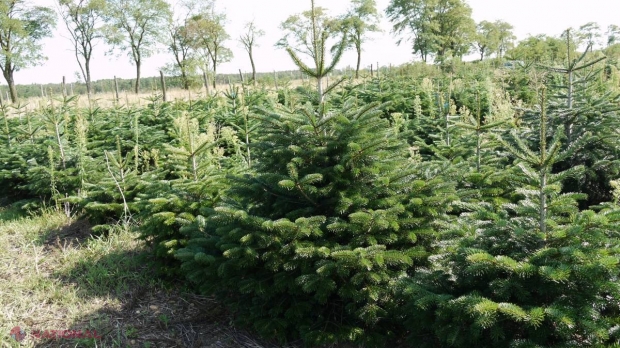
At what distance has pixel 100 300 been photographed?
412 cm

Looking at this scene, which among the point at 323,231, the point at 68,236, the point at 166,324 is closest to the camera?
the point at 323,231

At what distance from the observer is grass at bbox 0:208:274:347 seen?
3492mm

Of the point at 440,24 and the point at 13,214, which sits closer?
the point at 13,214

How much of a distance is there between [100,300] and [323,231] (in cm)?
236

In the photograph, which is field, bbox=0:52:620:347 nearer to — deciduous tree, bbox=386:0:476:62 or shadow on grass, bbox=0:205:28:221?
shadow on grass, bbox=0:205:28:221

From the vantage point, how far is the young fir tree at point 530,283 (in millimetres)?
2225

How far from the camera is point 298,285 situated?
302 cm

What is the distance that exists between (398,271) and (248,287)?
101 cm

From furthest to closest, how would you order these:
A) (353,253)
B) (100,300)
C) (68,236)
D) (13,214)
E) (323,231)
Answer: (13,214) < (68,236) < (100,300) < (323,231) < (353,253)

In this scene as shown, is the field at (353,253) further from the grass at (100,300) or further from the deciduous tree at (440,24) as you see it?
the deciduous tree at (440,24)

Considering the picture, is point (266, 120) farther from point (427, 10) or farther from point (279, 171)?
point (427, 10)

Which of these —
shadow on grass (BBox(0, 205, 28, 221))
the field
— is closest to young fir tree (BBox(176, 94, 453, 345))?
the field

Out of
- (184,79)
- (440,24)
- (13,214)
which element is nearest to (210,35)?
(184,79)

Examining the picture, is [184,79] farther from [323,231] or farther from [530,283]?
[530,283]
